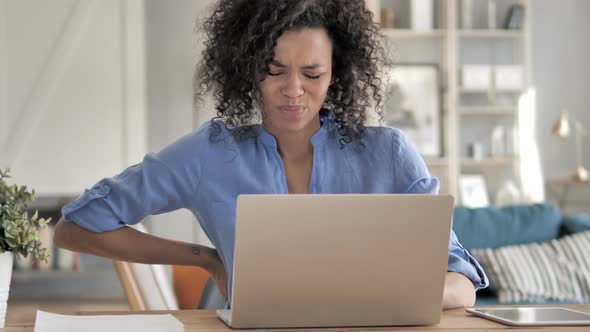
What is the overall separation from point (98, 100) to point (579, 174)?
3710 mm

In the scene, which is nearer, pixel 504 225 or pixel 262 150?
pixel 262 150

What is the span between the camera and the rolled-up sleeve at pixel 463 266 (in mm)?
1815

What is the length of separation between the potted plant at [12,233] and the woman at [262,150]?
37 cm

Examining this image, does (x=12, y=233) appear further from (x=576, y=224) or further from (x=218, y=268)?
(x=576, y=224)

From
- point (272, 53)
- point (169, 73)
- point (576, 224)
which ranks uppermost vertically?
point (272, 53)

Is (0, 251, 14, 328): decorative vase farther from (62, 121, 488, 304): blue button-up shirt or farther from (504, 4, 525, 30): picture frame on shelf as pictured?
(504, 4, 525, 30): picture frame on shelf

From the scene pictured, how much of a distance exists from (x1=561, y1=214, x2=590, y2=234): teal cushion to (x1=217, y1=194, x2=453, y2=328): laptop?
316cm

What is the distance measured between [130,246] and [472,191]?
18.2ft

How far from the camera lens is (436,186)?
1946mm

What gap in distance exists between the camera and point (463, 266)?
5.97 ft

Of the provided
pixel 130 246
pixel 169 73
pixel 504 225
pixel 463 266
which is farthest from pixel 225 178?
pixel 169 73

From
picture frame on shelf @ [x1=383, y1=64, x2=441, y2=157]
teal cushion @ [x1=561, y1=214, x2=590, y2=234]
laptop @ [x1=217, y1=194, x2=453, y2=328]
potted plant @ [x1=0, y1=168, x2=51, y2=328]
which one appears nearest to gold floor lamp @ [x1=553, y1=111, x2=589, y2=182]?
picture frame on shelf @ [x1=383, y1=64, x2=441, y2=157]

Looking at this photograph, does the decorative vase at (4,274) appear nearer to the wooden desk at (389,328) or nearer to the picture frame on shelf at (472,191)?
the wooden desk at (389,328)

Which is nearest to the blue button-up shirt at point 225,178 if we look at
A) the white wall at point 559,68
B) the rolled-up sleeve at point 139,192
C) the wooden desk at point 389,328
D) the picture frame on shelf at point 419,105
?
the rolled-up sleeve at point 139,192
